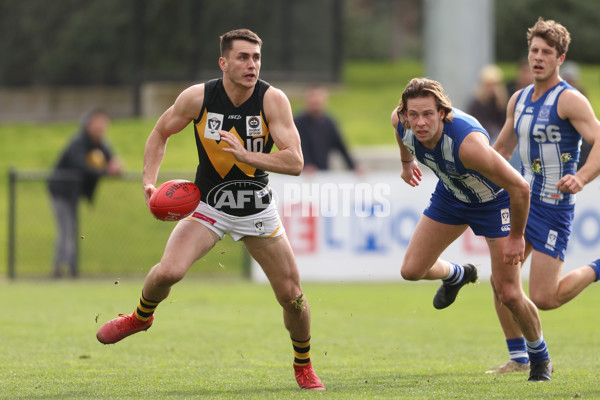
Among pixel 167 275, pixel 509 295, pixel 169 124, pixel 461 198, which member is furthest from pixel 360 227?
pixel 167 275

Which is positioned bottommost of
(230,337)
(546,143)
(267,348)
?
(230,337)

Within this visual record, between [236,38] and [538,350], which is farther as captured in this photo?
[538,350]

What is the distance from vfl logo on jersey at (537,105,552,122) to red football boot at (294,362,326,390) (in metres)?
2.32

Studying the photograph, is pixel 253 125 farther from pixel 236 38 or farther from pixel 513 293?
pixel 513 293

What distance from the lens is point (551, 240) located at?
7.02 m

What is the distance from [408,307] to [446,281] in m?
4.16

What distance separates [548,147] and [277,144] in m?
2.01

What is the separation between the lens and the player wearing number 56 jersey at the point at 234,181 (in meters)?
6.35

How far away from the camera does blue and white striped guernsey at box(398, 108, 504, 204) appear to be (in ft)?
20.8

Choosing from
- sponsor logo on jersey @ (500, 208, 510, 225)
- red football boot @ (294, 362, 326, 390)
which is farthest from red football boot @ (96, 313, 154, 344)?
sponsor logo on jersey @ (500, 208, 510, 225)

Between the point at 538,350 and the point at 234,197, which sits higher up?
A: the point at 234,197

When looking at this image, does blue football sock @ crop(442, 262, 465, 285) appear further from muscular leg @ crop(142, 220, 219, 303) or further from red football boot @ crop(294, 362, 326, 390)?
muscular leg @ crop(142, 220, 219, 303)

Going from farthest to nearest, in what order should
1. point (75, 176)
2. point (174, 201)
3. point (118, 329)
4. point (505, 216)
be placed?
point (75, 176), point (505, 216), point (118, 329), point (174, 201)

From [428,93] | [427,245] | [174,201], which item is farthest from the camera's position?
[427,245]
